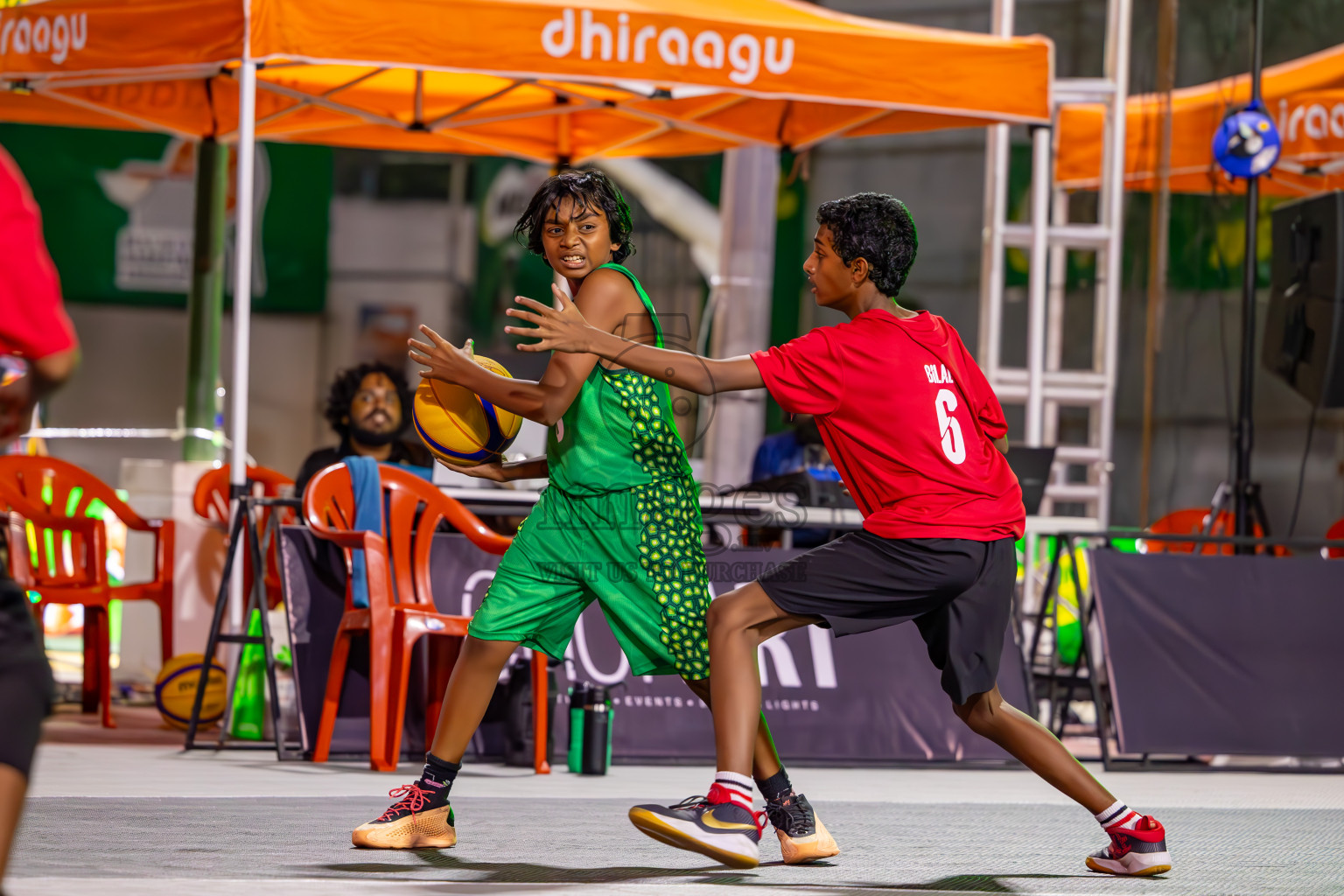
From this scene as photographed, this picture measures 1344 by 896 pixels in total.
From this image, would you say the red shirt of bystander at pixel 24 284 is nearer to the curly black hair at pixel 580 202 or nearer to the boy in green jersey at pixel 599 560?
the boy in green jersey at pixel 599 560

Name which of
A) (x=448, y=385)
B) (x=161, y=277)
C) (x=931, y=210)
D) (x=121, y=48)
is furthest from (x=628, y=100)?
(x=161, y=277)

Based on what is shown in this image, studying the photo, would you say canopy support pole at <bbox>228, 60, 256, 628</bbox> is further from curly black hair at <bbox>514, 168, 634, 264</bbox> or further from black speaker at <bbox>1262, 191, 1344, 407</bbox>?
black speaker at <bbox>1262, 191, 1344, 407</bbox>

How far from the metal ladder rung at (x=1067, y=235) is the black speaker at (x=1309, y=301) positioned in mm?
946

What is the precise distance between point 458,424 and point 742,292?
574cm

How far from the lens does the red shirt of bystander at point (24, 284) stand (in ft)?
7.59

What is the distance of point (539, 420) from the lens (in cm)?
Result: 406

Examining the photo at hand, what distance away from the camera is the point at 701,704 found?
6953 mm

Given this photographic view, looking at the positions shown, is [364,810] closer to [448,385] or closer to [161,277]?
[448,385]

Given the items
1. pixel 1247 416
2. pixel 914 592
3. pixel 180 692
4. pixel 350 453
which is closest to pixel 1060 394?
pixel 1247 416

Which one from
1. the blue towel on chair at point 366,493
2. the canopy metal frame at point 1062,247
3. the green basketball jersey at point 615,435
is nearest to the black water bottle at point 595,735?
the blue towel on chair at point 366,493

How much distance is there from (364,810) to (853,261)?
237 cm

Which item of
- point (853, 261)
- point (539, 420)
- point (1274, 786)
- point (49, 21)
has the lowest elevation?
point (1274, 786)

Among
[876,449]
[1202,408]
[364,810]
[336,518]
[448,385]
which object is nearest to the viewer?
[876,449]

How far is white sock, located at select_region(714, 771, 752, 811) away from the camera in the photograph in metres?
3.83
